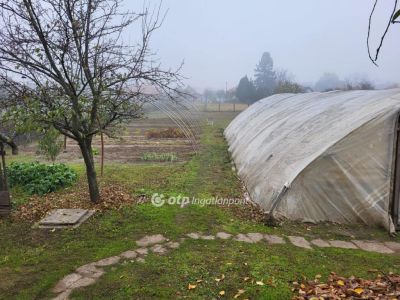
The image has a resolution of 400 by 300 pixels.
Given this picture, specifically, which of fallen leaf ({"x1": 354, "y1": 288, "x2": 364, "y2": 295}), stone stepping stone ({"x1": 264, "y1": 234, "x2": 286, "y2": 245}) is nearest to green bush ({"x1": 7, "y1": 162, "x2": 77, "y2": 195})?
stone stepping stone ({"x1": 264, "y1": 234, "x2": 286, "y2": 245})

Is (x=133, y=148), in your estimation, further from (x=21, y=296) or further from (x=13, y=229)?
(x=21, y=296)

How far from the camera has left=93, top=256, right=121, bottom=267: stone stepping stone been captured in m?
4.52

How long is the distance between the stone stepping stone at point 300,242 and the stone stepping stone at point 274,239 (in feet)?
0.48

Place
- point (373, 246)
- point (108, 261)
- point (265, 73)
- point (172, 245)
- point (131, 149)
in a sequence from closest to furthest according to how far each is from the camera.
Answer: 1. point (108, 261)
2. point (172, 245)
3. point (373, 246)
4. point (131, 149)
5. point (265, 73)

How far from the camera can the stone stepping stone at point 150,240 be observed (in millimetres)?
5133

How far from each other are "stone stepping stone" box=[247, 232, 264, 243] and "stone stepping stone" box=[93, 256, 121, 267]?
1978mm

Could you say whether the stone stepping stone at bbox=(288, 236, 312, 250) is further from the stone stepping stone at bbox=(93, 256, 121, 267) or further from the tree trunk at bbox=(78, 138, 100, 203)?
the tree trunk at bbox=(78, 138, 100, 203)

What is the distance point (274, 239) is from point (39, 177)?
5789 mm

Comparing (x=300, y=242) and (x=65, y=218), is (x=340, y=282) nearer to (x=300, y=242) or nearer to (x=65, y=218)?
(x=300, y=242)

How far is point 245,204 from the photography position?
6949 mm

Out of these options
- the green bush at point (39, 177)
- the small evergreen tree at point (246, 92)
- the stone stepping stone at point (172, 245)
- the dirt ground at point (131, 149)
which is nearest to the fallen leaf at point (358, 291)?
the stone stepping stone at point (172, 245)

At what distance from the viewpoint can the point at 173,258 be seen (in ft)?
15.3

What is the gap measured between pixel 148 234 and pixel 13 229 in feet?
7.27

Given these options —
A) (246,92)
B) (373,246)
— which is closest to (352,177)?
(373,246)
